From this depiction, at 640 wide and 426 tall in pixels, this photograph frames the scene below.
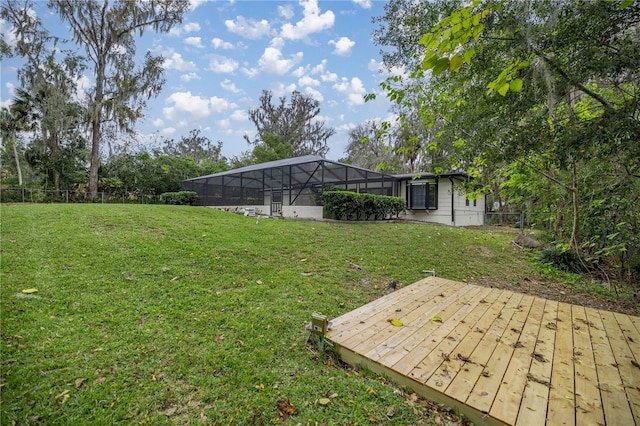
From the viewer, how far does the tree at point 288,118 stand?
85.8 feet

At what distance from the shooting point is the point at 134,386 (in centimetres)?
176

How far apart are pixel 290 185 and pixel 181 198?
22.8ft

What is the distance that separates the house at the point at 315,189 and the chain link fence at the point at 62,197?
151 inches

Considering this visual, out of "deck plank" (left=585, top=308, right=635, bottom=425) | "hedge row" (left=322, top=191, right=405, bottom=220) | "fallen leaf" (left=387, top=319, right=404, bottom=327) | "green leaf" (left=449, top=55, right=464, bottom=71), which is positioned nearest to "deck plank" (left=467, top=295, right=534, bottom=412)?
"deck plank" (left=585, top=308, right=635, bottom=425)

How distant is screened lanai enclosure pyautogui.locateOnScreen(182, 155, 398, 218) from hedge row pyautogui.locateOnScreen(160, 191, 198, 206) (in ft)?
1.29

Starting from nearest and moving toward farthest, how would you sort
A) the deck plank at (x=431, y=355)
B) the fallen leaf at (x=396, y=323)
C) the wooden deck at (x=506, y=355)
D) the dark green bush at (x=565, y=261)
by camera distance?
the wooden deck at (x=506, y=355)
the deck plank at (x=431, y=355)
the fallen leaf at (x=396, y=323)
the dark green bush at (x=565, y=261)

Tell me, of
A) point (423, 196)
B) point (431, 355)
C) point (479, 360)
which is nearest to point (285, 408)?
point (431, 355)

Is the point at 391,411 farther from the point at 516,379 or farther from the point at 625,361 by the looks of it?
the point at 625,361

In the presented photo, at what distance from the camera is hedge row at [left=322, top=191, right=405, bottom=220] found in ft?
32.1

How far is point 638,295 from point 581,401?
164 inches

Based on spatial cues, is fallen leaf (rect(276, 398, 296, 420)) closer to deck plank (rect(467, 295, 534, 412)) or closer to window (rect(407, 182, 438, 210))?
deck plank (rect(467, 295, 534, 412))

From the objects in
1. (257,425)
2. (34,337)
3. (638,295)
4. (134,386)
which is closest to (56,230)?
(34,337)

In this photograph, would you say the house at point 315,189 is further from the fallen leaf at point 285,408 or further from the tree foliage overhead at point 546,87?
the fallen leaf at point 285,408

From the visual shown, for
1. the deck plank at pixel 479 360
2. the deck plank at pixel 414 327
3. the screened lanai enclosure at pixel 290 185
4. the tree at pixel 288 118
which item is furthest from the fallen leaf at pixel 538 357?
the tree at pixel 288 118
